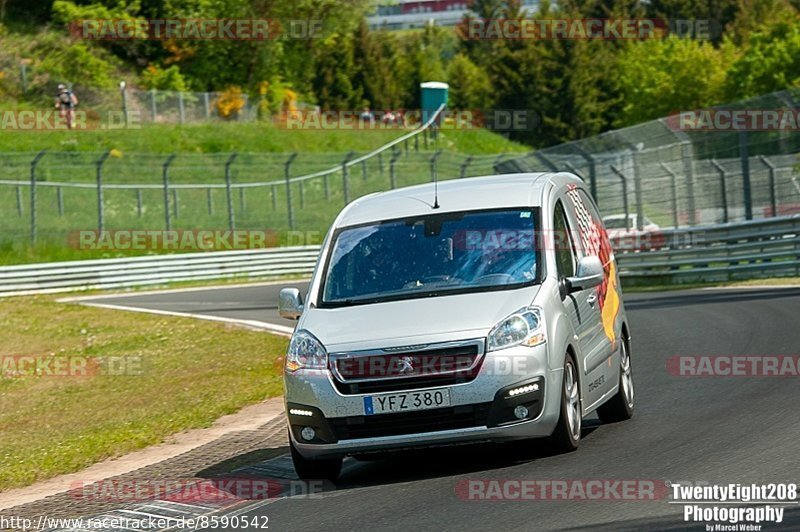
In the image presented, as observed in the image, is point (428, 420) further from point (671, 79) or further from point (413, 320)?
point (671, 79)

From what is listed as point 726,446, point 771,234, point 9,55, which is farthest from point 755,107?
point 9,55

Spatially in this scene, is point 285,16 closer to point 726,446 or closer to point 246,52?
point 246,52

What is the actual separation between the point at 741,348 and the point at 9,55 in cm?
5365

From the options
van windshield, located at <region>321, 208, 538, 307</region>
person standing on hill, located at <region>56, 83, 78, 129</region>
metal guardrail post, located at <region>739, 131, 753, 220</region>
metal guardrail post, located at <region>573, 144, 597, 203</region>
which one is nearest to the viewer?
van windshield, located at <region>321, 208, 538, 307</region>

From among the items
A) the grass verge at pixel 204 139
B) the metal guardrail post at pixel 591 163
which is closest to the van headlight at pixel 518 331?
the metal guardrail post at pixel 591 163

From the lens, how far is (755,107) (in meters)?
26.1

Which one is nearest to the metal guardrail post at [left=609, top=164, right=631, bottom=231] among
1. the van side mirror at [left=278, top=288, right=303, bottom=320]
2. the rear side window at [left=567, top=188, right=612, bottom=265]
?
the rear side window at [left=567, top=188, right=612, bottom=265]

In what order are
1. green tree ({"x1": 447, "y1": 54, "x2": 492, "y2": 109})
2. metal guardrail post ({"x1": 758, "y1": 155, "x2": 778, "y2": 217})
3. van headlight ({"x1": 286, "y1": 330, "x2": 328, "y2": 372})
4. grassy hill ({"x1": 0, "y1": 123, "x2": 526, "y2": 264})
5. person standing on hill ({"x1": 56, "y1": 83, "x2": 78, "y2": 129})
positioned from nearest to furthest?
van headlight ({"x1": 286, "y1": 330, "x2": 328, "y2": 372}) < metal guardrail post ({"x1": 758, "y1": 155, "x2": 778, "y2": 217}) < grassy hill ({"x1": 0, "y1": 123, "x2": 526, "y2": 264}) < person standing on hill ({"x1": 56, "y1": 83, "x2": 78, "y2": 129}) < green tree ({"x1": 447, "y1": 54, "x2": 492, "y2": 109})

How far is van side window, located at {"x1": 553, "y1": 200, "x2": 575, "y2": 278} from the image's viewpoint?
9.85m

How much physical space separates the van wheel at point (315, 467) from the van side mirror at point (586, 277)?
1869 mm

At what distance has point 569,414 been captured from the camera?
9258 millimetres

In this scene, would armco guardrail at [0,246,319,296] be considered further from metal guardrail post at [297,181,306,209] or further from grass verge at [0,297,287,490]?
grass verge at [0,297,287,490]

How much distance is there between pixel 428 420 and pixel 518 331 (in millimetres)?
764

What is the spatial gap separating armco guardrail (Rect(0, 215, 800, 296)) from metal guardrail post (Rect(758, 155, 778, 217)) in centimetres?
71
